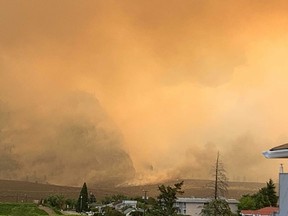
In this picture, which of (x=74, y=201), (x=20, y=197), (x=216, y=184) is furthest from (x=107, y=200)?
(x=216, y=184)

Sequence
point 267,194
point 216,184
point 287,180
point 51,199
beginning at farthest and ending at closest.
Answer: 1. point 51,199
2. point 267,194
3. point 216,184
4. point 287,180

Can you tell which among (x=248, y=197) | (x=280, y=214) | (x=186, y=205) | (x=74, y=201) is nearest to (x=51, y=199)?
(x=74, y=201)

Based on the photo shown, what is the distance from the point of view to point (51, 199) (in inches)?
2098

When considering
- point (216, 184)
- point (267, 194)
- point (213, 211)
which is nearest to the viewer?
point (213, 211)

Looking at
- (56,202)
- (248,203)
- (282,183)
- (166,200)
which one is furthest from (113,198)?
(282,183)

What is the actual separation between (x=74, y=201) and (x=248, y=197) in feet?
66.6

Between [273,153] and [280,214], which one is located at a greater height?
[273,153]

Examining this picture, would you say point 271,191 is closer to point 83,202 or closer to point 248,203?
point 248,203

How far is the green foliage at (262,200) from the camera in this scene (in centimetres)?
3812

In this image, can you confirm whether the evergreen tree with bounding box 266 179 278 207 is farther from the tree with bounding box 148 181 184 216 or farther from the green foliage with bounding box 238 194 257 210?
the tree with bounding box 148 181 184 216

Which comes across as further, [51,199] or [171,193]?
[51,199]

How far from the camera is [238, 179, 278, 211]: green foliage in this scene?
1501 inches

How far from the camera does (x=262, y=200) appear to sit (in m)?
38.9

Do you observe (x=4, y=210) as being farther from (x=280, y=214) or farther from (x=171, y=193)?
(x=280, y=214)
